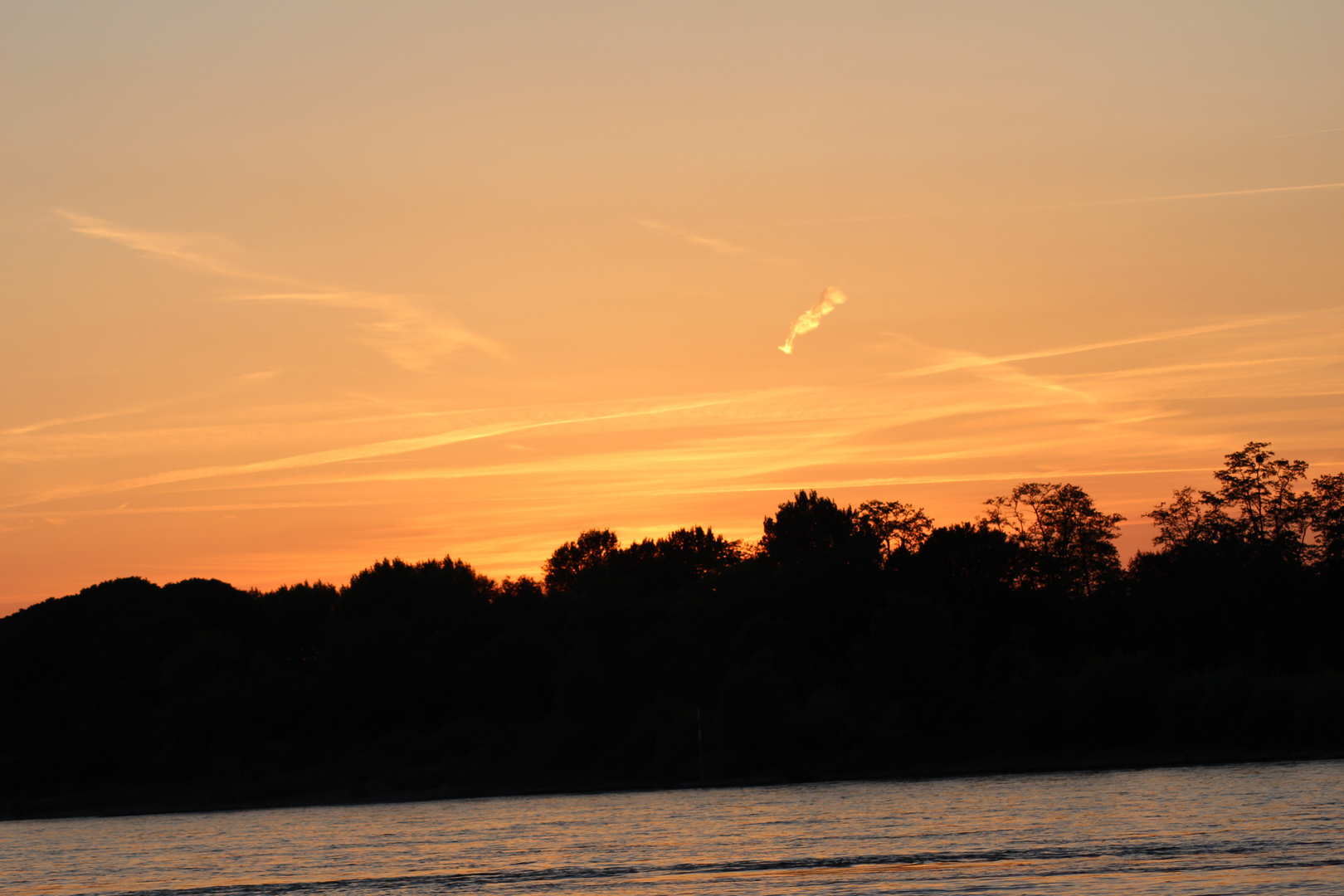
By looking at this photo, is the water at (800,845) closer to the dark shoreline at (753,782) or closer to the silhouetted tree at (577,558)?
the dark shoreline at (753,782)

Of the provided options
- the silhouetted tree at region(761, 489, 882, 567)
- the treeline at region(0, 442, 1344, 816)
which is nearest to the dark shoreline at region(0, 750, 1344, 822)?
the treeline at region(0, 442, 1344, 816)

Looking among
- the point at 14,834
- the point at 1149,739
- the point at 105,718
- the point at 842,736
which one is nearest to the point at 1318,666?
the point at 1149,739

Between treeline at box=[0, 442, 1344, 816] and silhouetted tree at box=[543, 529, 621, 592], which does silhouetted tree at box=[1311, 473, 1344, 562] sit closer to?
treeline at box=[0, 442, 1344, 816]

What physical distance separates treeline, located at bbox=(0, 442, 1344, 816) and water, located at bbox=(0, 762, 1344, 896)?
33.1 feet

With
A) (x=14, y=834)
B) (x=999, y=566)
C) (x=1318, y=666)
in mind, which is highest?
(x=999, y=566)

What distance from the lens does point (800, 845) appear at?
60.5 metres

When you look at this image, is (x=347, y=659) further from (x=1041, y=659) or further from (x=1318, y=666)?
(x=1318, y=666)

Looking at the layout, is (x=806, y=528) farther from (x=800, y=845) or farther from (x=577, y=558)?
(x=800, y=845)

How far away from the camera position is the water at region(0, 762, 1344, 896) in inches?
1849

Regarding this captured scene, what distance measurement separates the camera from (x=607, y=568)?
539ft

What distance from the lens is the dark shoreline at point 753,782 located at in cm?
10231

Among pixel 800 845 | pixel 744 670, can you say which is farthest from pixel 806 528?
pixel 800 845

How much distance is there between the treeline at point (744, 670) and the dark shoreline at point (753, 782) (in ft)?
1.58

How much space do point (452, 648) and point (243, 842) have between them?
57920mm
